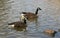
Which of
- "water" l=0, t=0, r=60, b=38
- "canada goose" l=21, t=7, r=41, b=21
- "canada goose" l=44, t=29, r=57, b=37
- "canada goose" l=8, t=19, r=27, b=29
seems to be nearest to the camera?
"water" l=0, t=0, r=60, b=38

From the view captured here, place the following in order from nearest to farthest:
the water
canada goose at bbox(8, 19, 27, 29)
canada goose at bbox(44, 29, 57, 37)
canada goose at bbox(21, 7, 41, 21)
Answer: the water < canada goose at bbox(44, 29, 57, 37) < canada goose at bbox(8, 19, 27, 29) < canada goose at bbox(21, 7, 41, 21)

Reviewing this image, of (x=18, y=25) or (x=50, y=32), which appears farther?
(x=18, y=25)

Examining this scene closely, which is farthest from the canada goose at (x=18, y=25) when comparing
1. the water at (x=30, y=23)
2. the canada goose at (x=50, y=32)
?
the canada goose at (x=50, y=32)

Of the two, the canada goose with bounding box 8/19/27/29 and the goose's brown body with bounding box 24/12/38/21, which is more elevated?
the goose's brown body with bounding box 24/12/38/21

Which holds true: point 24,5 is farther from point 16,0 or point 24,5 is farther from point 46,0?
point 46,0

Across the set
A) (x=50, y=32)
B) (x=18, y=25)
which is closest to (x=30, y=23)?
(x=18, y=25)

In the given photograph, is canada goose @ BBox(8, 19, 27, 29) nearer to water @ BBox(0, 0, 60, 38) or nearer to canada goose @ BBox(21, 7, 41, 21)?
water @ BBox(0, 0, 60, 38)

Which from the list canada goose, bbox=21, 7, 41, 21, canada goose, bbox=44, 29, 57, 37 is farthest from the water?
canada goose, bbox=21, 7, 41, 21

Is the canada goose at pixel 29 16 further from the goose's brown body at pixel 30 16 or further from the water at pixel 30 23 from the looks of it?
the water at pixel 30 23

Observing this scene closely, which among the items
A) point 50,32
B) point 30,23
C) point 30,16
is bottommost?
point 50,32

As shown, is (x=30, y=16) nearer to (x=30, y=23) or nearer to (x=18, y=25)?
(x=30, y=23)

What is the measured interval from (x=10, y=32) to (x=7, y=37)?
61cm

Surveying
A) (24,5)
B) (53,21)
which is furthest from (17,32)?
(24,5)

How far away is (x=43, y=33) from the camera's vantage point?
1193 cm
